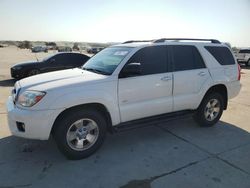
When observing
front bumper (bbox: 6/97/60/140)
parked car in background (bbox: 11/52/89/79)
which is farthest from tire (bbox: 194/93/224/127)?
parked car in background (bbox: 11/52/89/79)

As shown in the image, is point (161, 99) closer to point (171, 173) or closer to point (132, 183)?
point (171, 173)

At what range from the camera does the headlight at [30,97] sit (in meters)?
3.54

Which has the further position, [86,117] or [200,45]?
[200,45]

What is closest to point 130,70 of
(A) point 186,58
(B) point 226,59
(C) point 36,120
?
(A) point 186,58

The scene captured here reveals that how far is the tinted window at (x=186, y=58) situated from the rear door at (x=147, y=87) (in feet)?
0.84

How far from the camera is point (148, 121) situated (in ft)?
14.7

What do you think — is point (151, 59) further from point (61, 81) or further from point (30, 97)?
point (30, 97)

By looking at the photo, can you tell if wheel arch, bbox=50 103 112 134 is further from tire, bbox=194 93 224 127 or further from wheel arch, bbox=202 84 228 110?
wheel arch, bbox=202 84 228 110

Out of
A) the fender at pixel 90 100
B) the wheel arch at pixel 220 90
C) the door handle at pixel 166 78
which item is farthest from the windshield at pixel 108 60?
the wheel arch at pixel 220 90

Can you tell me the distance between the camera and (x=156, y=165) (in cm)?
379

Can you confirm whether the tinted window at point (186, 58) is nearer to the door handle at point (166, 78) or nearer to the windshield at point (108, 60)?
the door handle at point (166, 78)

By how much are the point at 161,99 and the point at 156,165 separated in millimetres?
1290

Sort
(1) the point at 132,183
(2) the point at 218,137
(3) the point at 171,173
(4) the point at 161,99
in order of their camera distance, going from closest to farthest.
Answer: (1) the point at 132,183 → (3) the point at 171,173 → (4) the point at 161,99 → (2) the point at 218,137

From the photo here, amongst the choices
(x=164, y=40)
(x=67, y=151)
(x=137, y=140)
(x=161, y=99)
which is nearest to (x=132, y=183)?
(x=67, y=151)
